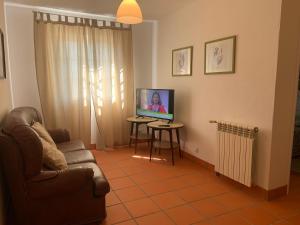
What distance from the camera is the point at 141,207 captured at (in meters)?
2.46

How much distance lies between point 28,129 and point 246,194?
2.40m

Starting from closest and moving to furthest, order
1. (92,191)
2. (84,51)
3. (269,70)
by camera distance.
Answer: (92,191)
(269,70)
(84,51)

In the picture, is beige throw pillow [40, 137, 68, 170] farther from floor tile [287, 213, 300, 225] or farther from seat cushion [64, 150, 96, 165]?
floor tile [287, 213, 300, 225]

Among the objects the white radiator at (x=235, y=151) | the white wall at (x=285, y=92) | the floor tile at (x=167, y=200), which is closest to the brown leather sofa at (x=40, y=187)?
the floor tile at (x=167, y=200)

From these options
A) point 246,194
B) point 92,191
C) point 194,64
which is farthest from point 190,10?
point 92,191

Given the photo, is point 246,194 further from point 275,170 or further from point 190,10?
point 190,10

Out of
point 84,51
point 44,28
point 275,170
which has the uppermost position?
point 44,28

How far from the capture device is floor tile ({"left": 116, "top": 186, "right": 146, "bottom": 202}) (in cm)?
264

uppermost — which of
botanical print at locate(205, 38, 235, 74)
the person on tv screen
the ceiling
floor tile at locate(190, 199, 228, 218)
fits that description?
the ceiling

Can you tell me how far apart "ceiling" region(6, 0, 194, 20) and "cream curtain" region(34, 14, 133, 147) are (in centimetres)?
34

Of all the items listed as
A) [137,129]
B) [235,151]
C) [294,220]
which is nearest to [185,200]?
[235,151]

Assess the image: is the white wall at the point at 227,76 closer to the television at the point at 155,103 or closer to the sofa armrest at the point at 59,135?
the television at the point at 155,103

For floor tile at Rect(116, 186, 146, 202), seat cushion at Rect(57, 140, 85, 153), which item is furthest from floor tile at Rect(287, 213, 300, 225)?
seat cushion at Rect(57, 140, 85, 153)

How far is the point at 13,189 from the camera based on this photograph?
188cm
